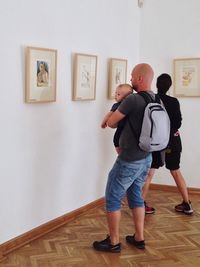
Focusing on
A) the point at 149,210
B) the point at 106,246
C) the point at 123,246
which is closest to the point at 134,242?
the point at 123,246

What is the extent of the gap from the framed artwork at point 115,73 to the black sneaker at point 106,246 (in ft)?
6.28

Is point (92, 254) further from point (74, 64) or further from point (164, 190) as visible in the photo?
point (164, 190)

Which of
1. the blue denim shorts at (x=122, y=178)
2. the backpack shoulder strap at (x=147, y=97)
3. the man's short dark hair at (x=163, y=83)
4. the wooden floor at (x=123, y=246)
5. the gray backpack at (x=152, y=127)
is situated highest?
the man's short dark hair at (x=163, y=83)

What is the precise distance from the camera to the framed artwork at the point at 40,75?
3.61 metres

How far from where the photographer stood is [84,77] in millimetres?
4418

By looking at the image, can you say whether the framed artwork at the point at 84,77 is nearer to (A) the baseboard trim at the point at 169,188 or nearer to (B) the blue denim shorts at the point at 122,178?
(B) the blue denim shorts at the point at 122,178

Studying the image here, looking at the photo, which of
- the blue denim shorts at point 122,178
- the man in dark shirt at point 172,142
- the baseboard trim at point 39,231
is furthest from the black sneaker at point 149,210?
the blue denim shorts at point 122,178

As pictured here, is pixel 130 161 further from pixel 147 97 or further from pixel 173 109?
pixel 173 109

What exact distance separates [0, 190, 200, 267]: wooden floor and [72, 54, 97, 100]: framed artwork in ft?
4.42

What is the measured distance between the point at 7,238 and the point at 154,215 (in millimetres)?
1793

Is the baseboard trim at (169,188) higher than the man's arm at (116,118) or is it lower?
lower

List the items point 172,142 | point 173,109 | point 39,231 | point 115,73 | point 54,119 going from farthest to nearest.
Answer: point 115,73, point 172,142, point 173,109, point 54,119, point 39,231

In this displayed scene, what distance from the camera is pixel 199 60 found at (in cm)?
543

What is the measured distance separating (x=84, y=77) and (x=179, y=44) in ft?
5.88
